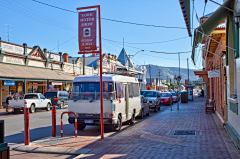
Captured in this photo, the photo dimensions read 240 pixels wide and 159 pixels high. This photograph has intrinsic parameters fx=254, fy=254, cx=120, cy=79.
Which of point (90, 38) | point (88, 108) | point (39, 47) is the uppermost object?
point (39, 47)

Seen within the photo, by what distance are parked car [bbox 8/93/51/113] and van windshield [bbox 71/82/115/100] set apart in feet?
39.5

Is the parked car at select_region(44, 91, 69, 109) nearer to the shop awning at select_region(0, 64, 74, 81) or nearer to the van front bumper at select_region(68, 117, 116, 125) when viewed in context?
the shop awning at select_region(0, 64, 74, 81)

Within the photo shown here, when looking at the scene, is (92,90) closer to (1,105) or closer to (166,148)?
(166,148)

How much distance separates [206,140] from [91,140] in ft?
13.3

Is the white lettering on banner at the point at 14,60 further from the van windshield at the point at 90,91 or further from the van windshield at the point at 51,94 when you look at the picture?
the van windshield at the point at 90,91

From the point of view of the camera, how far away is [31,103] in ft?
75.7

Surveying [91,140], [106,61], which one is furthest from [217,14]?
[106,61]

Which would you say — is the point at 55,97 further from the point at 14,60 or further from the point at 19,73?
the point at 14,60

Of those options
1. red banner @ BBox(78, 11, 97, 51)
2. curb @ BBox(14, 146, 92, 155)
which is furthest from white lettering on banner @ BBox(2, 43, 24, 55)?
curb @ BBox(14, 146, 92, 155)

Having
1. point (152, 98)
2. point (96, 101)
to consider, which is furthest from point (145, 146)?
point (152, 98)

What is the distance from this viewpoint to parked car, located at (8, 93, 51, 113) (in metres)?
22.2

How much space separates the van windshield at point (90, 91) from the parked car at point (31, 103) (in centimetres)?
1203

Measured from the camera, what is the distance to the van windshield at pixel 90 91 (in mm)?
11258

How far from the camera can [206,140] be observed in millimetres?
8898
